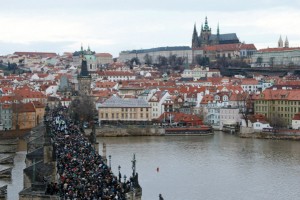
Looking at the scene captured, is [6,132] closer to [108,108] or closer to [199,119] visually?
[108,108]

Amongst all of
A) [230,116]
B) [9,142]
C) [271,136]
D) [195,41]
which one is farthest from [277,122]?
[195,41]

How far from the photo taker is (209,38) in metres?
104

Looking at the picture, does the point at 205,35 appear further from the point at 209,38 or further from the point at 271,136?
the point at 271,136

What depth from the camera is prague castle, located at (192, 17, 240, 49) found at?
336ft

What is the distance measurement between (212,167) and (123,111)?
18847 mm

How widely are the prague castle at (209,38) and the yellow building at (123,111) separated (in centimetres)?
6111

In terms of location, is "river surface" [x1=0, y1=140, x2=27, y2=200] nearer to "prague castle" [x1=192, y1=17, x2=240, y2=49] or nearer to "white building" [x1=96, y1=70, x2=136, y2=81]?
"white building" [x1=96, y1=70, x2=136, y2=81]

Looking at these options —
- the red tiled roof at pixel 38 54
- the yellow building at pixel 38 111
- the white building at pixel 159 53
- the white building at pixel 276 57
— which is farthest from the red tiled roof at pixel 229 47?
the yellow building at pixel 38 111

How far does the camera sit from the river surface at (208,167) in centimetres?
1892

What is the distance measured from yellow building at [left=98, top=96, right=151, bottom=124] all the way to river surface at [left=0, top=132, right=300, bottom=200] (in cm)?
745

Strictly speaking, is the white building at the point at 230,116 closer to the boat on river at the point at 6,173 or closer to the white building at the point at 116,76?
the boat on river at the point at 6,173

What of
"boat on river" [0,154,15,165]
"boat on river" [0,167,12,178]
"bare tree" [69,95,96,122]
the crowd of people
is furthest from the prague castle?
the crowd of people

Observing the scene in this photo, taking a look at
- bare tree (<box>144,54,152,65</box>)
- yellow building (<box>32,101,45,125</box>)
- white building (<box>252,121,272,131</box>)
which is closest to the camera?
white building (<box>252,121,272,131</box>)

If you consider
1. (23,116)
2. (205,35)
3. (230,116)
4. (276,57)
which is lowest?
(230,116)
